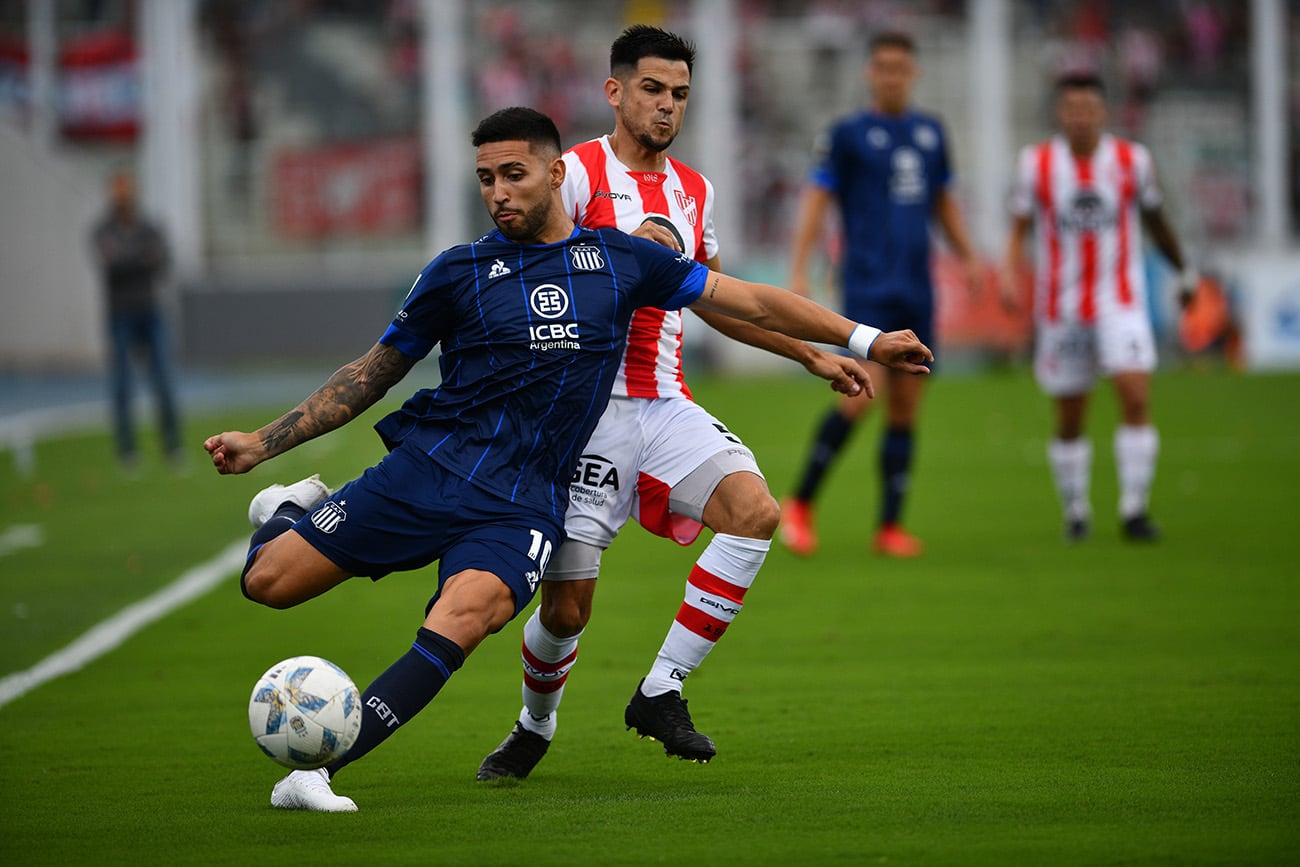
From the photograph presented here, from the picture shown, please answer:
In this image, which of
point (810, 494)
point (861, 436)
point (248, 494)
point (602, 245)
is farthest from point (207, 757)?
point (861, 436)

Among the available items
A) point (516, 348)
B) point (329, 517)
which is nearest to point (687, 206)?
point (516, 348)

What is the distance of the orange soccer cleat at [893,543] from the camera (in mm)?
10155

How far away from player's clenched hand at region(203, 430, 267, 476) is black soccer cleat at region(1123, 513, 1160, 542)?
6569mm

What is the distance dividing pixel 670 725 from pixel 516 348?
46.4 inches

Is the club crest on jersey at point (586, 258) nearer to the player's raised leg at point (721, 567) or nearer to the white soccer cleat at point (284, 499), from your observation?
the player's raised leg at point (721, 567)

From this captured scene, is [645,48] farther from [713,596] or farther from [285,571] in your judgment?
[285,571]

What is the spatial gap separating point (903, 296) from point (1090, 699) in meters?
4.18

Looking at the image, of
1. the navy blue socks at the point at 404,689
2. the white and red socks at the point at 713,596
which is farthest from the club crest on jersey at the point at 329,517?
the white and red socks at the point at 713,596

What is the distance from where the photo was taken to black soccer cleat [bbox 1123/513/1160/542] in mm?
10383

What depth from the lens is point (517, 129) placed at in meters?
5.08

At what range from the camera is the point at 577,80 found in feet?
106

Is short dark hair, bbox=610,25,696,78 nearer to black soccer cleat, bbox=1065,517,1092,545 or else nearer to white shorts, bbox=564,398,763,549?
white shorts, bbox=564,398,763,549

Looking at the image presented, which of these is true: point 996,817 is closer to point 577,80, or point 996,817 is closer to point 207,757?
point 207,757

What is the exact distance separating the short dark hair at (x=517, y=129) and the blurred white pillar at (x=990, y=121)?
24741 mm
